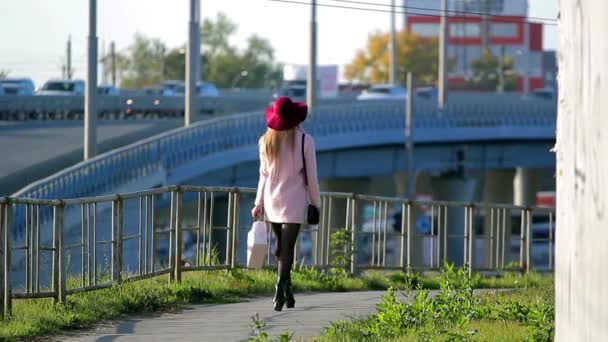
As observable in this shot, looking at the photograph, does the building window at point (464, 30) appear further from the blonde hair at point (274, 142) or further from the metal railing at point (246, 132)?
the blonde hair at point (274, 142)

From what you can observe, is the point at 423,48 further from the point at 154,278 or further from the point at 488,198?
the point at 154,278

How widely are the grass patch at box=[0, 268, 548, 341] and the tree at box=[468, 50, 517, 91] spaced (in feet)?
448

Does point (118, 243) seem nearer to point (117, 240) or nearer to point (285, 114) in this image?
point (117, 240)

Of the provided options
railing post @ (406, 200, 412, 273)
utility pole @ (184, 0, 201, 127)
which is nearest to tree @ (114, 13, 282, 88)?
utility pole @ (184, 0, 201, 127)

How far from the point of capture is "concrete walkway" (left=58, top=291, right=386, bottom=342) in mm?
10461

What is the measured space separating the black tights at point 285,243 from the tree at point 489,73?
461 ft

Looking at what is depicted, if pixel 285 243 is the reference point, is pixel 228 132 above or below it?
below

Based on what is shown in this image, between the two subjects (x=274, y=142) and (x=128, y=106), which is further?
(x=128, y=106)

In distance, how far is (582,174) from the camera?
5637 mm

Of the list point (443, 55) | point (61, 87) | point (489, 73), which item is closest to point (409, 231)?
point (443, 55)

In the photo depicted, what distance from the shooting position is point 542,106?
74000 mm

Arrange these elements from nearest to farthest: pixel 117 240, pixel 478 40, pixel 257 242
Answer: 1. pixel 257 242
2. pixel 117 240
3. pixel 478 40

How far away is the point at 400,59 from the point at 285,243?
143m

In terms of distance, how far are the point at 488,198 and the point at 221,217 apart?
7548cm
